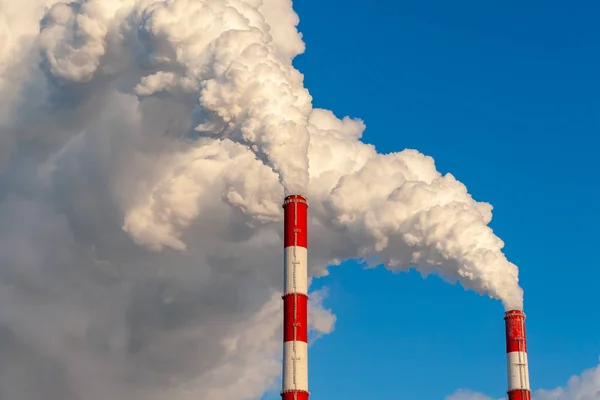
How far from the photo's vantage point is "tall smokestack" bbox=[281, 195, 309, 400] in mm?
63312

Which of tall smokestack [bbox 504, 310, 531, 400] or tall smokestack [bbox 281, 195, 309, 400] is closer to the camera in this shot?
tall smokestack [bbox 281, 195, 309, 400]

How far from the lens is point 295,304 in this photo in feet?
212

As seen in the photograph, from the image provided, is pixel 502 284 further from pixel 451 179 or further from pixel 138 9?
pixel 138 9

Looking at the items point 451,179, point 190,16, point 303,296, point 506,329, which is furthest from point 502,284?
point 190,16

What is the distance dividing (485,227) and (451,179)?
6.81 m

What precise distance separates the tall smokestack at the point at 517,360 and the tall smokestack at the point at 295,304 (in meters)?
19.6

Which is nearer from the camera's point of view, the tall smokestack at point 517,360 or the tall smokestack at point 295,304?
the tall smokestack at point 295,304

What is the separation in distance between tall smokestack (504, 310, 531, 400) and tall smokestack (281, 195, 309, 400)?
19.6 m

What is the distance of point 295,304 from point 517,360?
21.0 m

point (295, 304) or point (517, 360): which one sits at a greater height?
point (295, 304)

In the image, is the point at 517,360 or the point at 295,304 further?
the point at 517,360

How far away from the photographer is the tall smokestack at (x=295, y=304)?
208 ft

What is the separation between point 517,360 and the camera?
7356 cm

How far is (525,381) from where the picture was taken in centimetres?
7338
